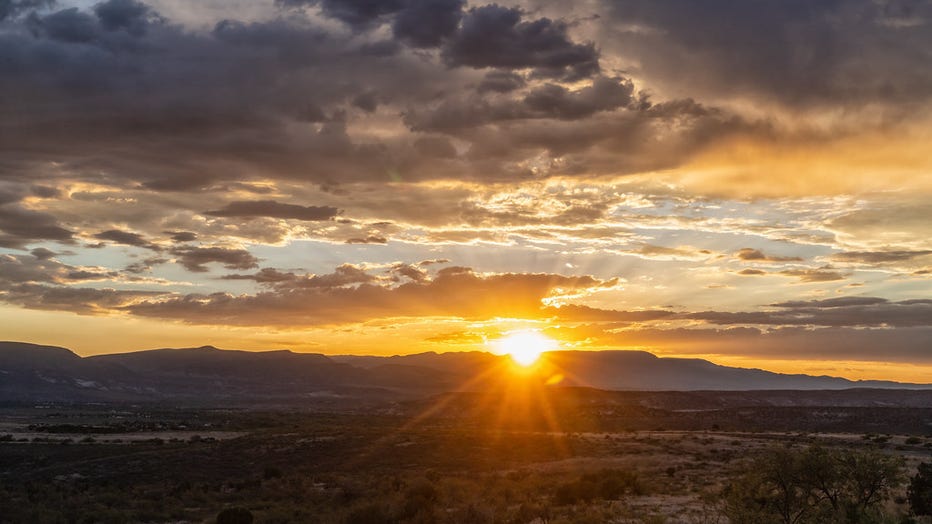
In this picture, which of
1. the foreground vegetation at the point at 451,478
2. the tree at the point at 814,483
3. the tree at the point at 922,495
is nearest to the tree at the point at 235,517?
the foreground vegetation at the point at 451,478

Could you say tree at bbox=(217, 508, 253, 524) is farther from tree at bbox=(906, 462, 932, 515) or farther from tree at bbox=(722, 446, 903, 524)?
tree at bbox=(906, 462, 932, 515)

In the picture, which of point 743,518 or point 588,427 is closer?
point 743,518

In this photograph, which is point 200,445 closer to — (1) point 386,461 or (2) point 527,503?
(1) point 386,461

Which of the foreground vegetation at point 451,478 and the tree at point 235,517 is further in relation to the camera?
the tree at point 235,517

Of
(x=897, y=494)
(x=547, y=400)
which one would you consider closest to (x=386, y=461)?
(x=897, y=494)

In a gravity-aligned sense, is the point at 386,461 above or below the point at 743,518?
below

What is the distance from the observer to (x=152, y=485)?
43062mm

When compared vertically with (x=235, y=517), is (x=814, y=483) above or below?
above

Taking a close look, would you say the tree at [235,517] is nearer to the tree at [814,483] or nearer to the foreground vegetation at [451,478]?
the foreground vegetation at [451,478]

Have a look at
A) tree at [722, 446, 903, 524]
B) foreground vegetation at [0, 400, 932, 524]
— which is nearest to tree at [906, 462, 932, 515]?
foreground vegetation at [0, 400, 932, 524]

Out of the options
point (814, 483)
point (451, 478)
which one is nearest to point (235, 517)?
point (451, 478)

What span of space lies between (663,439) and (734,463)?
17.9m

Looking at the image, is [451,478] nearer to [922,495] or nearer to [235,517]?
[235,517]

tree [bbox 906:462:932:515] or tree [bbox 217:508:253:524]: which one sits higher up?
tree [bbox 906:462:932:515]
